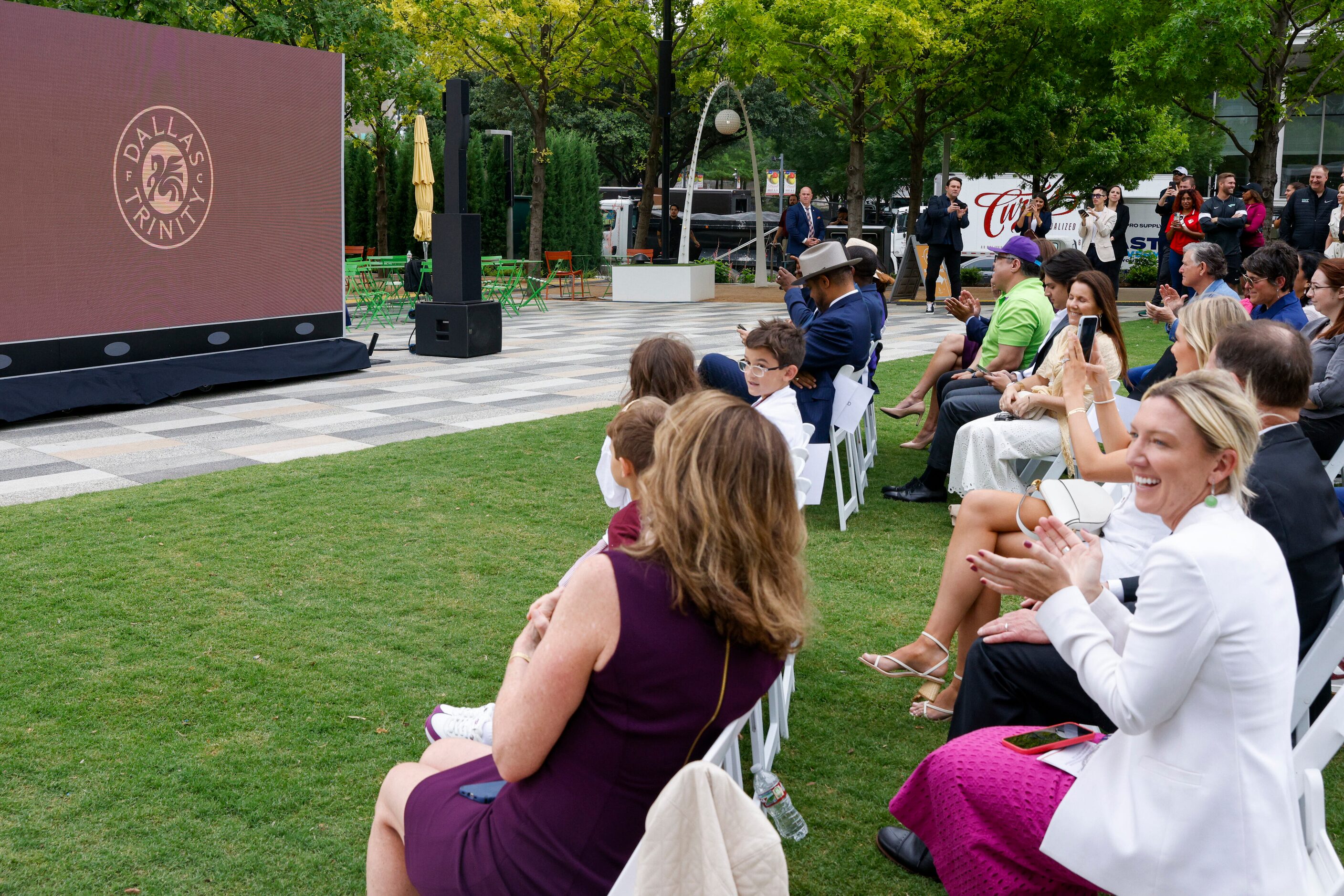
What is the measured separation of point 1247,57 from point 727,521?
2024cm

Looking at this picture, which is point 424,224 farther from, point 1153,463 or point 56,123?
point 1153,463

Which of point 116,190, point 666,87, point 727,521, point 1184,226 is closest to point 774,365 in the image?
point 727,521

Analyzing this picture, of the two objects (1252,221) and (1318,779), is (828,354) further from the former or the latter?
(1252,221)

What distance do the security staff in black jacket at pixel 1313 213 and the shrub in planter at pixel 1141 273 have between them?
344 inches

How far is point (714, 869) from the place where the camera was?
172cm

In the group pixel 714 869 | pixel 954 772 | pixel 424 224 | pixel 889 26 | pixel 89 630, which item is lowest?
pixel 89 630

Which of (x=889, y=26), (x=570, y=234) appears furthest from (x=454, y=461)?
(x=570, y=234)

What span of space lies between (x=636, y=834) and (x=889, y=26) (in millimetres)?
20052

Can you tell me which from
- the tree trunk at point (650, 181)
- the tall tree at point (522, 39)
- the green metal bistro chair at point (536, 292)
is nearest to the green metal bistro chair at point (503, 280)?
the green metal bistro chair at point (536, 292)

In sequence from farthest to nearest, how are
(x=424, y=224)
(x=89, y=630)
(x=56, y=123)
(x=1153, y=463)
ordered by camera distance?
1. (x=424, y=224)
2. (x=56, y=123)
3. (x=89, y=630)
4. (x=1153, y=463)

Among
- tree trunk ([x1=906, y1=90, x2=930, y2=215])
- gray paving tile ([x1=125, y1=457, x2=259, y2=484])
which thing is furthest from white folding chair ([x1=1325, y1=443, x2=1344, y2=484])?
tree trunk ([x1=906, y1=90, x2=930, y2=215])

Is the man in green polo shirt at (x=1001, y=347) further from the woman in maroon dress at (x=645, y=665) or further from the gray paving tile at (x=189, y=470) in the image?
A: the woman in maroon dress at (x=645, y=665)

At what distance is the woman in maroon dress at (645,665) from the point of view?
1896 millimetres

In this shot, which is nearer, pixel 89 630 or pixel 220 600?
pixel 89 630
